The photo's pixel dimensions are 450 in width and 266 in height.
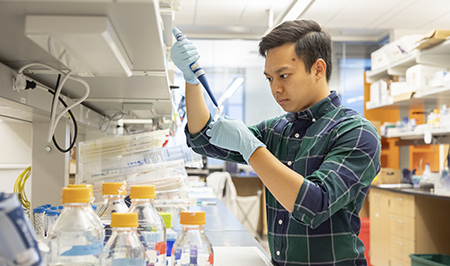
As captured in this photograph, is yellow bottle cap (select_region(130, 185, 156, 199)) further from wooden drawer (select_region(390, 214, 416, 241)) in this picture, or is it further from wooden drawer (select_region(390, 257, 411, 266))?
wooden drawer (select_region(390, 257, 411, 266))

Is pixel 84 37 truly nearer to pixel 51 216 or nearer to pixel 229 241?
pixel 51 216

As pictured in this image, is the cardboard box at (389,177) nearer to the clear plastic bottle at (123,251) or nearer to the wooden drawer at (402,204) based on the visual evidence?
the wooden drawer at (402,204)

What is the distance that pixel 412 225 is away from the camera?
410 cm

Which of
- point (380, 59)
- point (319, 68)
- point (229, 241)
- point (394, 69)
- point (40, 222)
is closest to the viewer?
point (40, 222)

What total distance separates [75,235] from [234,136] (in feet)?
2.11

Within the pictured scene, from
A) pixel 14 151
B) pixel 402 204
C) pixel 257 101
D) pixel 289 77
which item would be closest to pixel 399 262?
pixel 402 204

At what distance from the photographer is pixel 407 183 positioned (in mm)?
5262

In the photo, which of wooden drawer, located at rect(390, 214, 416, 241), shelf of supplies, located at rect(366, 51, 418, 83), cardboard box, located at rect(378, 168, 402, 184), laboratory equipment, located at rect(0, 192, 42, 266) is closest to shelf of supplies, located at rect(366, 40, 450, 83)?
shelf of supplies, located at rect(366, 51, 418, 83)

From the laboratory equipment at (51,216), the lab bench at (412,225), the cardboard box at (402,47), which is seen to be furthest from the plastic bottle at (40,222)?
the cardboard box at (402,47)

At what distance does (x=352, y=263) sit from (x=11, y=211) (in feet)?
3.47

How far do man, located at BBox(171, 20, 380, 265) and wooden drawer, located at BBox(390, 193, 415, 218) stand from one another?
304cm

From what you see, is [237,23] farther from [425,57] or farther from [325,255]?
[325,255]

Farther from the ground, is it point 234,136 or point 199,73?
point 199,73

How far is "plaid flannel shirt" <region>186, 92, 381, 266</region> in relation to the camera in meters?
1.20
